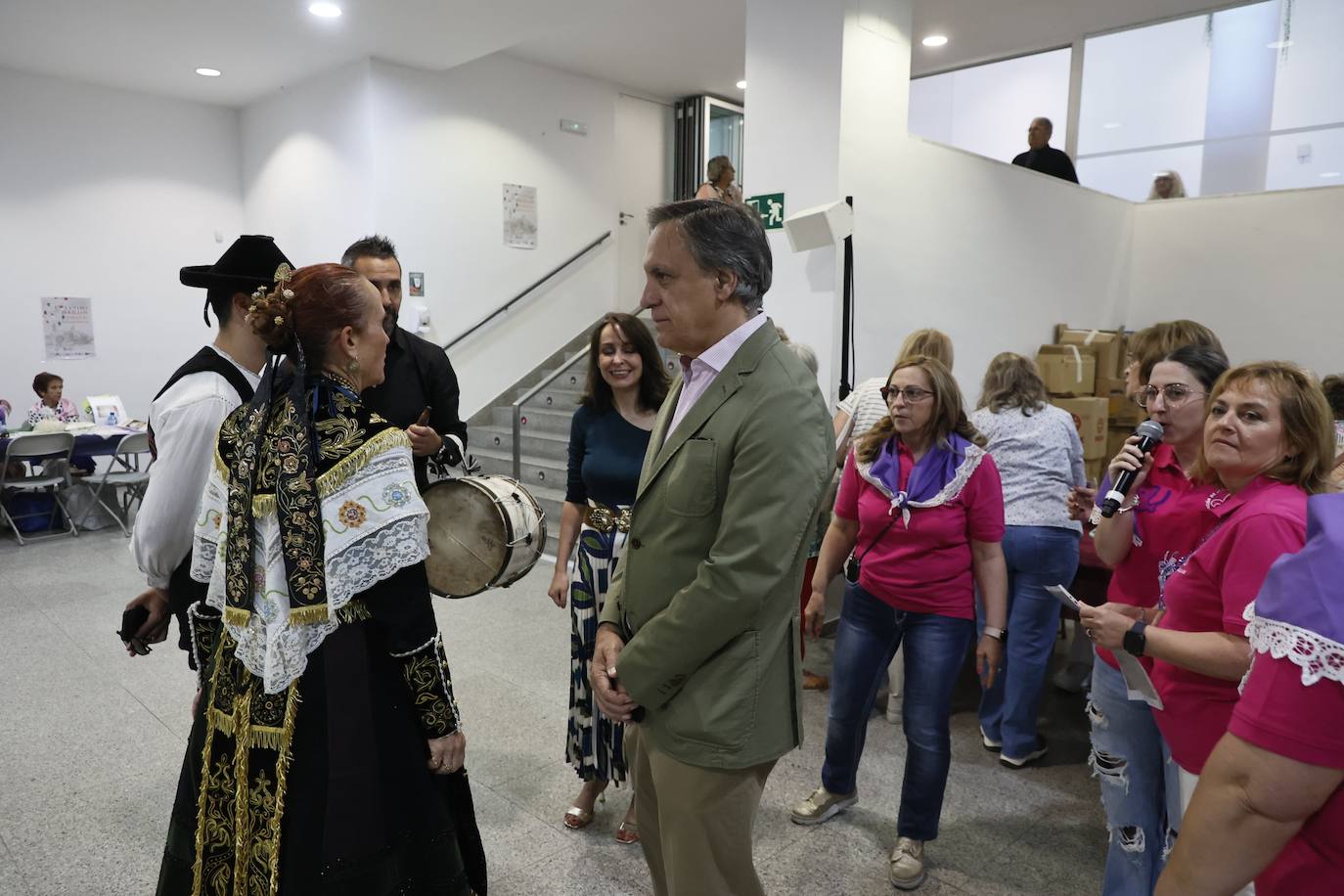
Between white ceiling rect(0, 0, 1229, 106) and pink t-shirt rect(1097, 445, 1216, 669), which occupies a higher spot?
white ceiling rect(0, 0, 1229, 106)

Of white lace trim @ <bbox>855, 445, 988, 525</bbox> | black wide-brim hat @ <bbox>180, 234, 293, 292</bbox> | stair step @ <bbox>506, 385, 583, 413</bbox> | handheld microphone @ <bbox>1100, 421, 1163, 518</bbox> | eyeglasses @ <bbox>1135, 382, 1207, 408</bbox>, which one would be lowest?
stair step @ <bbox>506, 385, 583, 413</bbox>

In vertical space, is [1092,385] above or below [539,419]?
above

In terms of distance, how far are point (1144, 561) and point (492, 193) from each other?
6953 millimetres

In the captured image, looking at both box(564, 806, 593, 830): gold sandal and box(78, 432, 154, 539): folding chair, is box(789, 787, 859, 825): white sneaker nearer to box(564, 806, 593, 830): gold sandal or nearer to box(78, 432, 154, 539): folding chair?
box(564, 806, 593, 830): gold sandal

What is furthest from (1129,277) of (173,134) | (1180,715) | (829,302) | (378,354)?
(173,134)

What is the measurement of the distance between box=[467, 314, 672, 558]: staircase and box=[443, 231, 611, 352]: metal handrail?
2.32 ft

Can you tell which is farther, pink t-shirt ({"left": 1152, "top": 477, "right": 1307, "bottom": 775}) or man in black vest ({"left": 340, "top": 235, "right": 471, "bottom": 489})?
man in black vest ({"left": 340, "top": 235, "right": 471, "bottom": 489})

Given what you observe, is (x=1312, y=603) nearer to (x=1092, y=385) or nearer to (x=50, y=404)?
(x=1092, y=385)

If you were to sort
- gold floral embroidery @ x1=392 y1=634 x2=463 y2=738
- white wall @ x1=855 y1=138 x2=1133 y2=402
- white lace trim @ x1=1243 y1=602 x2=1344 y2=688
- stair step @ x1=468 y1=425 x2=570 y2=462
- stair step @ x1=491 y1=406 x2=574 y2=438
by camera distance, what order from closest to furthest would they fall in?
white lace trim @ x1=1243 y1=602 x2=1344 y2=688
gold floral embroidery @ x1=392 y1=634 x2=463 y2=738
white wall @ x1=855 y1=138 x2=1133 y2=402
stair step @ x1=468 y1=425 x2=570 y2=462
stair step @ x1=491 y1=406 x2=574 y2=438

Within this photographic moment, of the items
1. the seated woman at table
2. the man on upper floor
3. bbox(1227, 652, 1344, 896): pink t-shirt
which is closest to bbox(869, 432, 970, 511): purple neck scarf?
bbox(1227, 652, 1344, 896): pink t-shirt

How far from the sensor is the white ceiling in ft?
18.8

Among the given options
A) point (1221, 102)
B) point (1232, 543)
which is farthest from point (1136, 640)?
point (1221, 102)

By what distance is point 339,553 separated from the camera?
1479 mm

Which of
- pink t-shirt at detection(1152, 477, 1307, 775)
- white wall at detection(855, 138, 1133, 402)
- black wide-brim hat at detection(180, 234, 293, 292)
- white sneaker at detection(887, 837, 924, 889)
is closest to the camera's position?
pink t-shirt at detection(1152, 477, 1307, 775)
